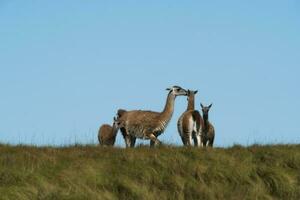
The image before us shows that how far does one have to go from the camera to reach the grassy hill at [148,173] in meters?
17.4

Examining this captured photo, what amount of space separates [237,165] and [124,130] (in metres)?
9.52

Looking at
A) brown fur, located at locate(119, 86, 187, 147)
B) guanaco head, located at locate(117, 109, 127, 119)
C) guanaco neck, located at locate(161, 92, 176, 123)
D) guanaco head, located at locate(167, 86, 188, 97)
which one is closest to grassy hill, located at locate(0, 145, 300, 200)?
Result: brown fur, located at locate(119, 86, 187, 147)

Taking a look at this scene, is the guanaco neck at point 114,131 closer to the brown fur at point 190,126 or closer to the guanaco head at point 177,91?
the guanaco head at point 177,91

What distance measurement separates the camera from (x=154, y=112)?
27.0 m

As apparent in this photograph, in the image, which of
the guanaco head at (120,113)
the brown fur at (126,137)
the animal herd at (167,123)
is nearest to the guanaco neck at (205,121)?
the animal herd at (167,123)

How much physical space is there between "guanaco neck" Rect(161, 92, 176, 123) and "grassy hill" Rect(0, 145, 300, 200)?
607 centimetres

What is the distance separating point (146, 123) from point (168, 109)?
129 cm

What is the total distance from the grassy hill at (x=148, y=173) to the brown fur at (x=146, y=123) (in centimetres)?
545

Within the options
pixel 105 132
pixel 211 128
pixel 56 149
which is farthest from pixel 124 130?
pixel 56 149

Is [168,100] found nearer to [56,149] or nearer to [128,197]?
[56,149]

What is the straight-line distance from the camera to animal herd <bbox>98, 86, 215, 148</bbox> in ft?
83.1

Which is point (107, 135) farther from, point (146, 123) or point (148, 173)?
point (148, 173)

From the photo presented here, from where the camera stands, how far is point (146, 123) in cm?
2611

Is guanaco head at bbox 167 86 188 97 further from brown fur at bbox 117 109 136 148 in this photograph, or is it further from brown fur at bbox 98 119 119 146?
brown fur at bbox 98 119 119 146
